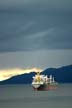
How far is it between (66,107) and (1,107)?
1725cm

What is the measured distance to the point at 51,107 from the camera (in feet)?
423

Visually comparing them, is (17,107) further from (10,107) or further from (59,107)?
(59,107)

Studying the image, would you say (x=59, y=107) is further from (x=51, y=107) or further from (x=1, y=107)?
(x=1, y=107)

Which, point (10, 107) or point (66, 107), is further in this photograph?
point (10, 107)

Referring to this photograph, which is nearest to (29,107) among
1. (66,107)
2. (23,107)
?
(23,107)

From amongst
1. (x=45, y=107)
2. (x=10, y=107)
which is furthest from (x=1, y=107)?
(x=45, y=107)

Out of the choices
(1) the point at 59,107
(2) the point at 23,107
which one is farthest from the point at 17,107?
(1) the point at 59,107

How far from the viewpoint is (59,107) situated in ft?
417

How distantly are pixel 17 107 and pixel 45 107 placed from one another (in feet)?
25.1

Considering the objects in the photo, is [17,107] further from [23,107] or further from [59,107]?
[59,107]

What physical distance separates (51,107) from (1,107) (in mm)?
12652

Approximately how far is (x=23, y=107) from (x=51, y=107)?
24.1 ft

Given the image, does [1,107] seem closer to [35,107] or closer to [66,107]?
→ [35,107]

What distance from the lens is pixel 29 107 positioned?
431 ft
